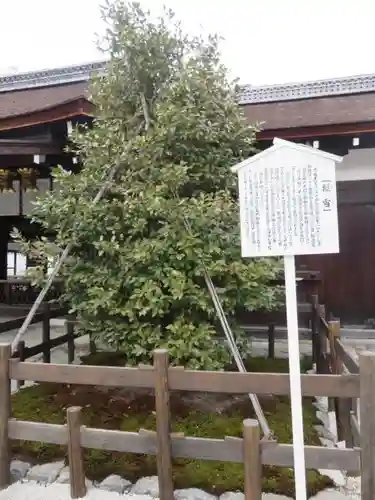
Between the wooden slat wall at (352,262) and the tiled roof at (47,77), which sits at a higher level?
the tiled roof at (47,77)

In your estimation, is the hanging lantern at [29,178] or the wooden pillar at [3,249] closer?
the hanging lantern at [29,178]

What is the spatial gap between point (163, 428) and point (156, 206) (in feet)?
6.87

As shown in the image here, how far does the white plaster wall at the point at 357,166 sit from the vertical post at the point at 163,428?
597 cm

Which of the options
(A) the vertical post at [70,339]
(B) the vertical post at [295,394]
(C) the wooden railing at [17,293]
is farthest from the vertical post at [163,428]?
(C) the wooden railing at [17,293]

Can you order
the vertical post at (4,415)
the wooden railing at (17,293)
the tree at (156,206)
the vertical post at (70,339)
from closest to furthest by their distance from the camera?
the vertical post at (4,415) < the tree at (156,206) < the vertical post at (70,339) < the wooden railing at (17,293)

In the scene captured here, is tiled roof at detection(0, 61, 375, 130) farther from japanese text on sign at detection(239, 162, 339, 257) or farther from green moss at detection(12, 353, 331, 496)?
green moss at detection(12, 353, 331, 496)

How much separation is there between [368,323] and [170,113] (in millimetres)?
6036

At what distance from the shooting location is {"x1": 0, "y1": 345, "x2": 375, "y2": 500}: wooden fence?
8.69 feet

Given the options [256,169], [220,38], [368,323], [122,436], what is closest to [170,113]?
[220,38]

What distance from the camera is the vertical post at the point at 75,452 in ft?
9.75

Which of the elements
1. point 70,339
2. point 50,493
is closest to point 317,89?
point 70,339

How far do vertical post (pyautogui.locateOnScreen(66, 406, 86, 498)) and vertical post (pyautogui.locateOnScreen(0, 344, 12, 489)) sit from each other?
55 cm

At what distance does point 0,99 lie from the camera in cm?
1197

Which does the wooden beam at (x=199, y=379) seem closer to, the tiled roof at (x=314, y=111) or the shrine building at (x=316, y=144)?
the shrine building at (x=316, y=144)
